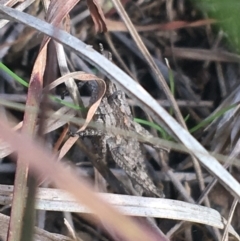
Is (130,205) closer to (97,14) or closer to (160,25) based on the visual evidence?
(97,14)

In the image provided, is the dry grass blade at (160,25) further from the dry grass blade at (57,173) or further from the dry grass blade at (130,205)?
the dry grass blade at (57,173)

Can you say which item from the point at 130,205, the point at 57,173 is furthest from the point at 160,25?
the point at 57,173

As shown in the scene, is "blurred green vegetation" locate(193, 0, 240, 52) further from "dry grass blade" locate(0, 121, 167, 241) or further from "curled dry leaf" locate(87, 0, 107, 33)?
"dry grass blade" locate(0, 121, 167, 241)

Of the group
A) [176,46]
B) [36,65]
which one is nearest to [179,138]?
[36,65]

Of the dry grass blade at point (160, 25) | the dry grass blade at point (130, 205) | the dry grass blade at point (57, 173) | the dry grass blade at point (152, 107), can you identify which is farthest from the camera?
the dry grass blade at point (160, 25)

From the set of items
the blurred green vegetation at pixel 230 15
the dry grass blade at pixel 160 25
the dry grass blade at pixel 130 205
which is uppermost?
the dry grass blade at pixel 160 25

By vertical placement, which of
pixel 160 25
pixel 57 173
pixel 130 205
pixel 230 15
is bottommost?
pixel 57 173

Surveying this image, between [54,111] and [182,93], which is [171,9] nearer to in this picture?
[182,93]

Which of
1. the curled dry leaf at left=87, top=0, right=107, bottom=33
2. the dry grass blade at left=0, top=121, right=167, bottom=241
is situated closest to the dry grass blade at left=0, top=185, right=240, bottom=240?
the curled dry leaf at left=87, top=0, right=107, bottom=33

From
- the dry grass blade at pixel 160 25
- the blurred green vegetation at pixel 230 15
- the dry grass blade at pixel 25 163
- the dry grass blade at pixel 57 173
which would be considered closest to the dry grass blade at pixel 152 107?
the dry grass blade at pixel 25 163
